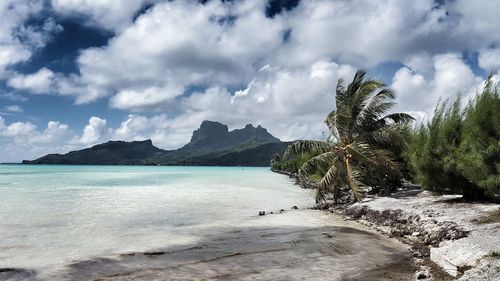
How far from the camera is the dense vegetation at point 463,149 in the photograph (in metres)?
15.3

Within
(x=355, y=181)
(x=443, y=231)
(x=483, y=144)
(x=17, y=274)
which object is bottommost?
(x=17, y=274)

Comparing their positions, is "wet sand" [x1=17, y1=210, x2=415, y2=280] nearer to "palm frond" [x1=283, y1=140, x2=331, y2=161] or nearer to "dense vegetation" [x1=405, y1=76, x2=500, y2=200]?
"dense vegetation" [x1=405, y1=76, x2=500, y2=200]

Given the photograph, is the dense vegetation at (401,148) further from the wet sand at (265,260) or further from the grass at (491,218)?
the wet sand at (265,260)

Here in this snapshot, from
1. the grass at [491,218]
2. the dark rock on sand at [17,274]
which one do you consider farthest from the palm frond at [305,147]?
the dark rock on sand at [17,274]

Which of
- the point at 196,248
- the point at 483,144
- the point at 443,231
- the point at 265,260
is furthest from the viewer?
the point at 483,144

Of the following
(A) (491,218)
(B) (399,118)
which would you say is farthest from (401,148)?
(A) (491,218)

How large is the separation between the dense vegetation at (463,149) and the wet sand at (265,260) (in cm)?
475

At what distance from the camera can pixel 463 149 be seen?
1708cm

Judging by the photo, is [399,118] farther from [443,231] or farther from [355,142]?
[443,231]

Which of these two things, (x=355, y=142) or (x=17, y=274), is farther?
(x=355, y=142)

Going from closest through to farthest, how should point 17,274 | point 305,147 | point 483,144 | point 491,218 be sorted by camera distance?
point 17,274 → point 491,218 → point 483,144 → point 305,147

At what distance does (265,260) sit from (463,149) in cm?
1044

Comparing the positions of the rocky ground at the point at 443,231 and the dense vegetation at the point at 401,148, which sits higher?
the dense vegetation at the point at 401,148

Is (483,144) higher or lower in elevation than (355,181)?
higher
